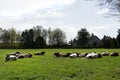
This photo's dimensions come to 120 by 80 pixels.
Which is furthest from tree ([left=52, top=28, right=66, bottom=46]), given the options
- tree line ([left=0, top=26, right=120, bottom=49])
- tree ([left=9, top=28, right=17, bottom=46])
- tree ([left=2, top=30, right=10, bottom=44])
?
tree ([left=2, top=30, right=10, bottom=44])

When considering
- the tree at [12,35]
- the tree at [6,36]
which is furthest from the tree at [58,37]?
the tree at [6,36]

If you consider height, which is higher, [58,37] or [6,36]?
[6,36]

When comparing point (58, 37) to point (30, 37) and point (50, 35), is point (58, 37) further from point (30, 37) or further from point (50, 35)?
point (30, 37)

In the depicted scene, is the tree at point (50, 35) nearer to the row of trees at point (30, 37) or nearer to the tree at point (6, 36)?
the row of trees at point (30, 37)

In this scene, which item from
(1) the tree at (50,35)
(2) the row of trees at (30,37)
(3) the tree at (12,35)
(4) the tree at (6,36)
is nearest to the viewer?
(2) the row of trees at (30,37)

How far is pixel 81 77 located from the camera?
17.2 metres

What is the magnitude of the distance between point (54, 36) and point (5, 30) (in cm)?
2585

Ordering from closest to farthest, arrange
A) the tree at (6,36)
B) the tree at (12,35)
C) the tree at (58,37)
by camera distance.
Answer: the tree at (12,35), the tree at (6,36), the tree at (58,37)

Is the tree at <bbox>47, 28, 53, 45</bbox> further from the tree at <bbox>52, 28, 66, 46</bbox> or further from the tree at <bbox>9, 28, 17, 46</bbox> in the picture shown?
the tree at <bbox>9, 28, 17, 46</bbox>

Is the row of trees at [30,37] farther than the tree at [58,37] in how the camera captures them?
No

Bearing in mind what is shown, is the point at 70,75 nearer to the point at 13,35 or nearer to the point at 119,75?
the point at 119,75

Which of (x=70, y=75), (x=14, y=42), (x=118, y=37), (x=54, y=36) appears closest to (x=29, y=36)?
(x=14, y=42)

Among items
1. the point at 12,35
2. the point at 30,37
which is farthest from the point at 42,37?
the point at 12,35

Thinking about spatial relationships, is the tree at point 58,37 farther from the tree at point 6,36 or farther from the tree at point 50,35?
the tree at point 6,36
